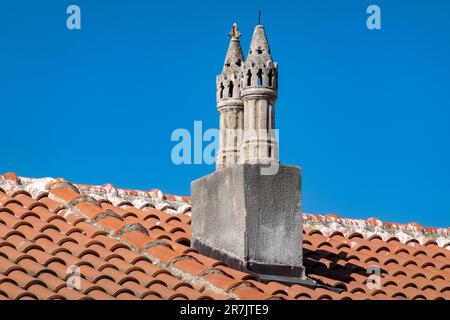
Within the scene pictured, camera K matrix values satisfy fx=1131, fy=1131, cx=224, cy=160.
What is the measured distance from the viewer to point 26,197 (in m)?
12.3

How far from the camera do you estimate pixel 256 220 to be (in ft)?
38.8

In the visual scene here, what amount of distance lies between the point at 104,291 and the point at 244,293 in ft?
4.90

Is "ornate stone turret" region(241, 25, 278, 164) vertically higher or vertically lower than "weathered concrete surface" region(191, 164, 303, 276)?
higher

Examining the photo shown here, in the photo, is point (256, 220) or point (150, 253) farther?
point (256, 220)

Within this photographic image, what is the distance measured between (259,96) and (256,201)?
1.26 meters

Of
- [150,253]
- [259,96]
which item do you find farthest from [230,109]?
[150,253]

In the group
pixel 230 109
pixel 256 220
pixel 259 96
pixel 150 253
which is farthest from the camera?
pixel 230 109

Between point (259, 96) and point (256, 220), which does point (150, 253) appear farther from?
point (259, 96)

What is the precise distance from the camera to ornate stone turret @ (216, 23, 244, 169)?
42.1 ft

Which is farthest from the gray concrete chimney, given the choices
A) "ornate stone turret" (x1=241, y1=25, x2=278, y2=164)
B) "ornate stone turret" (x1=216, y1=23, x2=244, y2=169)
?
"ornate stone turret" (x1=216, y1=23, x2=244, y2=169)

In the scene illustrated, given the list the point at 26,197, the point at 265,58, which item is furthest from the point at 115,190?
the point at 265,58

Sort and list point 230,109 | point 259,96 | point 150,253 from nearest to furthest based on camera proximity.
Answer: point 150,253 → point 259,96 → point 230,109

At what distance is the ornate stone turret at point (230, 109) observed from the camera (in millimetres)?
12820

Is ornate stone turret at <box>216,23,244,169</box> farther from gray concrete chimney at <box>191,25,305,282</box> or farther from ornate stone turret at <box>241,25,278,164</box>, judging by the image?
ornate stone turret at <box>241,25,278,164</box>
